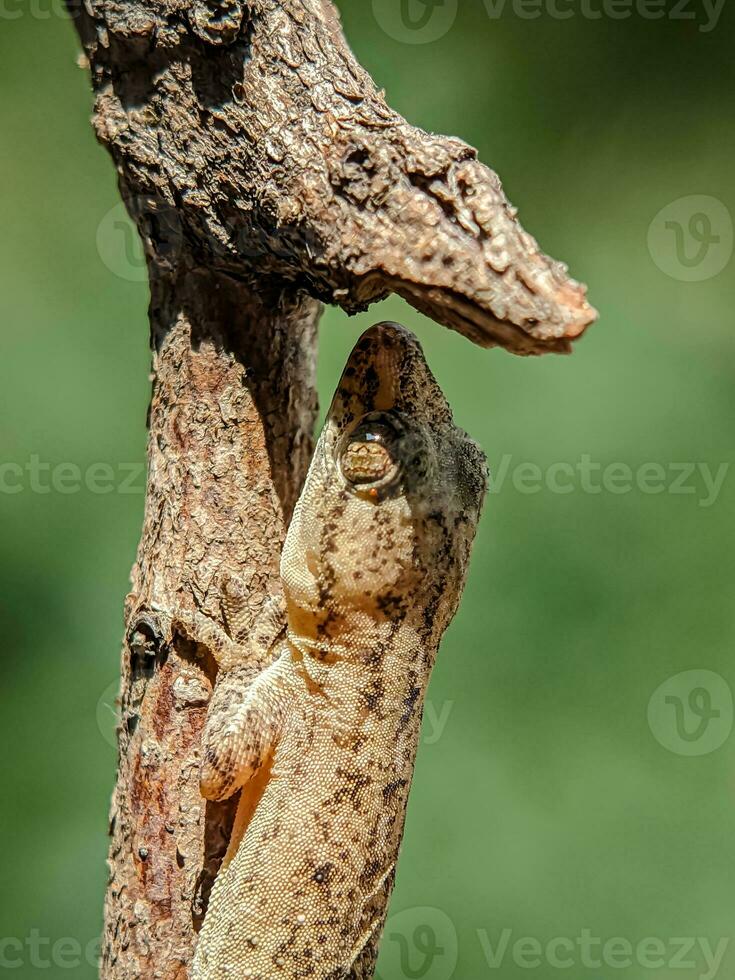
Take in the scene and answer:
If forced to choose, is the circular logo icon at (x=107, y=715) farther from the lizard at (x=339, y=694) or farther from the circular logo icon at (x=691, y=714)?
the circular logo icon at (x=691, y=714)

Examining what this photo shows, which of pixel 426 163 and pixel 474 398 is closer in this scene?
pixel 426 163

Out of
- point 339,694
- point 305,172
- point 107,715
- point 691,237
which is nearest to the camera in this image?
point 305,172

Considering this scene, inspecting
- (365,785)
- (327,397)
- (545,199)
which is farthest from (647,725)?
(365,785)

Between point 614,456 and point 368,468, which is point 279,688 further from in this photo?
point 614,456

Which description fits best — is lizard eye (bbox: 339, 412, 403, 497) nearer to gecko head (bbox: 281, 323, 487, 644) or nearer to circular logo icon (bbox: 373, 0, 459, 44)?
gecko head (bbox: 281, 323, 487, 644)

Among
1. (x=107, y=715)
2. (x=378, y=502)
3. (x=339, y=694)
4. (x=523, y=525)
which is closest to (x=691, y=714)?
(x=523, y=525)

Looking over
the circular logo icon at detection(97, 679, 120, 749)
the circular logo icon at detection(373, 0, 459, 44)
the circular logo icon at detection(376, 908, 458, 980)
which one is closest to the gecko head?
the circular logo icon at detection(97, 679, 120, 749)

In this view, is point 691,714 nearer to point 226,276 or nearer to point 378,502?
point 378,502
